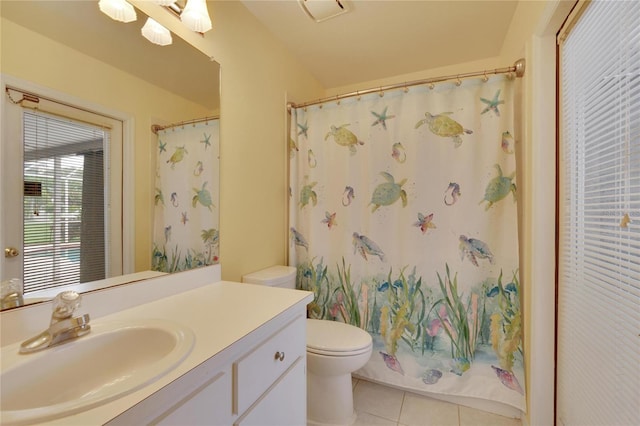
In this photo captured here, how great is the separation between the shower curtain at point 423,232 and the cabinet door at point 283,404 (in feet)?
2.81

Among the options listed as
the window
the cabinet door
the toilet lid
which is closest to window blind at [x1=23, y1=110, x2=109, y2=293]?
the window

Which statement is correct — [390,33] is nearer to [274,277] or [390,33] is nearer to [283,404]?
[274,277]

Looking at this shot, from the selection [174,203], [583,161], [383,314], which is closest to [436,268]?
[383,314]

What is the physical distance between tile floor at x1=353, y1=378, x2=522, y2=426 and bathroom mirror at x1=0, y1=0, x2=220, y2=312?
1.38 metres

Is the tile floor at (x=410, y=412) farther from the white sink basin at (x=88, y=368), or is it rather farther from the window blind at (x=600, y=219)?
the white sink basin at (x=88, y=368)

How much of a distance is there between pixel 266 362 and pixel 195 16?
141 centimetres

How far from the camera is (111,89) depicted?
Answer: 0.95 meters

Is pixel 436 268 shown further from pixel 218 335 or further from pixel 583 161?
pixel 218 335

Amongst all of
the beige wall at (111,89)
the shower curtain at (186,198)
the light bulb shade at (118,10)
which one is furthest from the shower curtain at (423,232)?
the light bulb shade at (118,10)

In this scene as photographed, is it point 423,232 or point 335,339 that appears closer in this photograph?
point 335,339

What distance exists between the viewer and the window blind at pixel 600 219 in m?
0.78

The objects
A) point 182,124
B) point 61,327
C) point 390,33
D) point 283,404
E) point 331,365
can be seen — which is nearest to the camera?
point 61,327

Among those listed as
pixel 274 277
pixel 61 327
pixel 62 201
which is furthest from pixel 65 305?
pixel 274 277

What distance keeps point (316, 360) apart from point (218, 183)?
1.05 meters
